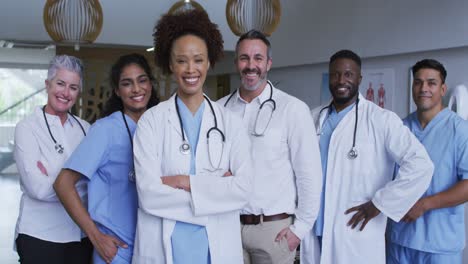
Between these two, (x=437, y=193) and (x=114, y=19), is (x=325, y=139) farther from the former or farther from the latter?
(x=114, y=19)

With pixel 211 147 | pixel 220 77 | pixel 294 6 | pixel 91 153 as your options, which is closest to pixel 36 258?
pixel 91 153

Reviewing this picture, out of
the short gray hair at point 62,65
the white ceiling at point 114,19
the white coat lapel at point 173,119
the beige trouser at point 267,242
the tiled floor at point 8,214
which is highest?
the white ceiling at point 114,19

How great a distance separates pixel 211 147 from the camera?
2150 millimetres

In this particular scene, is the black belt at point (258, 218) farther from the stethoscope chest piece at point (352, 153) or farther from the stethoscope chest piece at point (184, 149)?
the stethoscope chest piece at point (184, 149)

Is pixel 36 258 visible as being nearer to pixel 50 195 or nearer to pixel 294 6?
pixel 50 195

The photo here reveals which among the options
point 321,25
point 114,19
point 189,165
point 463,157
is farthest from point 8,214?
point 463,157

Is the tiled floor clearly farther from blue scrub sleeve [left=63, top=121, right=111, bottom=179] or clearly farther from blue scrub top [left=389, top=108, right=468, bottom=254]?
blue scrub top [left=389, top=108, right=468, bottom=254]

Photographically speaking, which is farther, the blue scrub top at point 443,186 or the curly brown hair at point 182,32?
the blue scrub top at point 443,186

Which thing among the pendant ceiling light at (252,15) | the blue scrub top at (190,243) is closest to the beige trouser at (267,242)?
the blue scrub top at (190,243)

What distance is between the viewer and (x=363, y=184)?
2.78 metres

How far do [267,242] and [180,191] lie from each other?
2.27 feet

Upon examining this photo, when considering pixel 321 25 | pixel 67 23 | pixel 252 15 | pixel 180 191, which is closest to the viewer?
pixel 180 191

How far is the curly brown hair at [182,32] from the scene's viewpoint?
7.16 ft

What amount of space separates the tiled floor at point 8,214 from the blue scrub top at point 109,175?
3.78 meters
